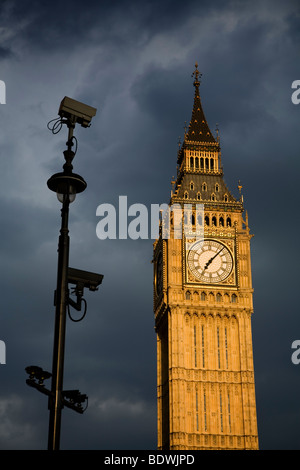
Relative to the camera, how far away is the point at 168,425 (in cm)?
8406

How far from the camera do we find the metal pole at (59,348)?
56.6 ft

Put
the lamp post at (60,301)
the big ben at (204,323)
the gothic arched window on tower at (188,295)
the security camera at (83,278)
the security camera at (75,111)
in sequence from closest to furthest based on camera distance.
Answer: the lamp post at (60,301) < the security camera at (83,278) < the security camera at (75,111) < the big ben at (204,323) < the gothic arched window on tower at (188,295)

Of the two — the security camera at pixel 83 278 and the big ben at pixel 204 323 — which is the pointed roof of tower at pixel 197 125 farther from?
the security camera at pixel 83 278

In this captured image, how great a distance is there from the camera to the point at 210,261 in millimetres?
87750

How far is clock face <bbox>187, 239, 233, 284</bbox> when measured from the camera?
87125mm

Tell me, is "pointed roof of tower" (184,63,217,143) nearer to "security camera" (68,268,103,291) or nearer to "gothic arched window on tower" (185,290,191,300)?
"gothic arched window on tower" (185,290,191,300)

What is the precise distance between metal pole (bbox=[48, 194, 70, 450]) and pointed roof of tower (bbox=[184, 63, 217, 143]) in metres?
82.2

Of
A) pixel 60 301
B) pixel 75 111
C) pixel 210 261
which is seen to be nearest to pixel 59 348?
pixel 60 301

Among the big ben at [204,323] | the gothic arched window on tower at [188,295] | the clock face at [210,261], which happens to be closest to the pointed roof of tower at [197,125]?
the big ben at [204,323]

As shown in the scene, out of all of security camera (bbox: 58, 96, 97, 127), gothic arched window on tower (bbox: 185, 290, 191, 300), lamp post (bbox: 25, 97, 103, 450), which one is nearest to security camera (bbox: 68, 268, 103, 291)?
lamp post (bbox: 25, 97, 103, 450)

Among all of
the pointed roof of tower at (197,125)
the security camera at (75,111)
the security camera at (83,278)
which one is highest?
the pointed roof of tower at (197,125)

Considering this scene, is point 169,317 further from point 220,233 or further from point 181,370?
point 220,233
